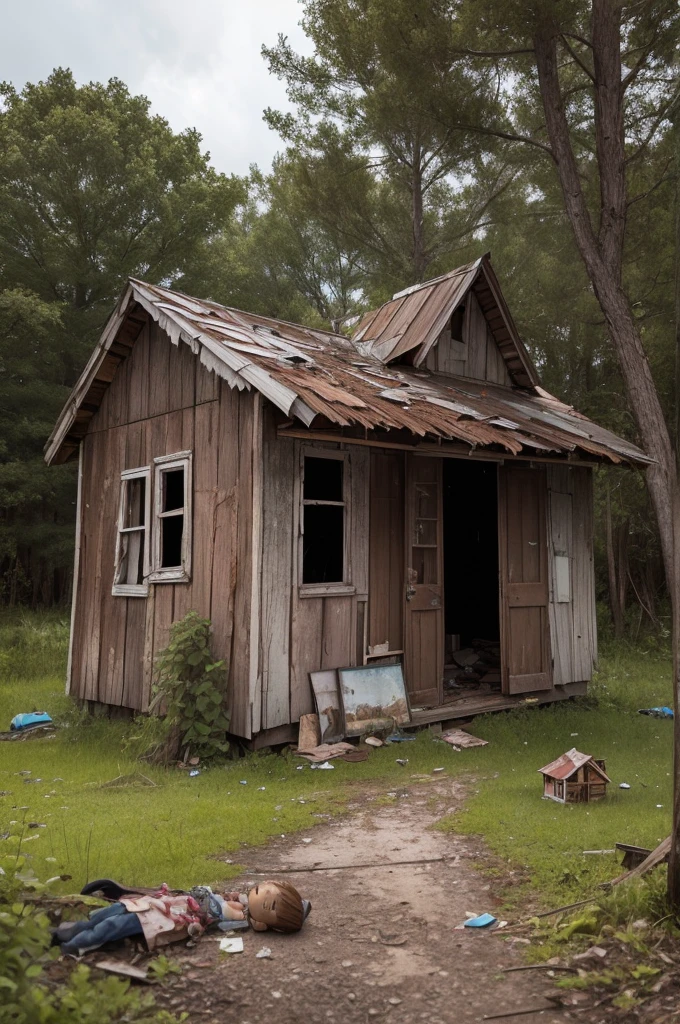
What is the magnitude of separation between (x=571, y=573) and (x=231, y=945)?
840cm

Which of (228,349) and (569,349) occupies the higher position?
(569,349)

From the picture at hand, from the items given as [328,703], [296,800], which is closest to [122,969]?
[296,800]

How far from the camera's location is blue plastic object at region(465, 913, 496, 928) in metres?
4.07

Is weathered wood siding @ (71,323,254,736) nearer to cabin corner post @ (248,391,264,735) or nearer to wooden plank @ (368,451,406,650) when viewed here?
cabin corner post @ (248,391,264,735)

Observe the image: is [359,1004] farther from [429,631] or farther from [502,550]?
[502,550]

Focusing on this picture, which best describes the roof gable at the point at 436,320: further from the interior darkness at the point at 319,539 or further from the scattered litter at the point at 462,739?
the scattered litter at the point at 462,739

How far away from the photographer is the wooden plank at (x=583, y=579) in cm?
1125

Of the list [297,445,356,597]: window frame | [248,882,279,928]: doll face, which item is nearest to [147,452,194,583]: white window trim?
[297,445,356,597]: window frame

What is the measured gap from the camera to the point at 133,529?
32.4 ft

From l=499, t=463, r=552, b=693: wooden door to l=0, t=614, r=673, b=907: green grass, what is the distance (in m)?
0.57

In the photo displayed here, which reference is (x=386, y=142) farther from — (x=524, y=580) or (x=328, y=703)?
(x=328, y=703)

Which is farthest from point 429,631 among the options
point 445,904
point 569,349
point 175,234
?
point 175,234

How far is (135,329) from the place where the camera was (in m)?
10.1

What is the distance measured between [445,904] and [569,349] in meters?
16.2
